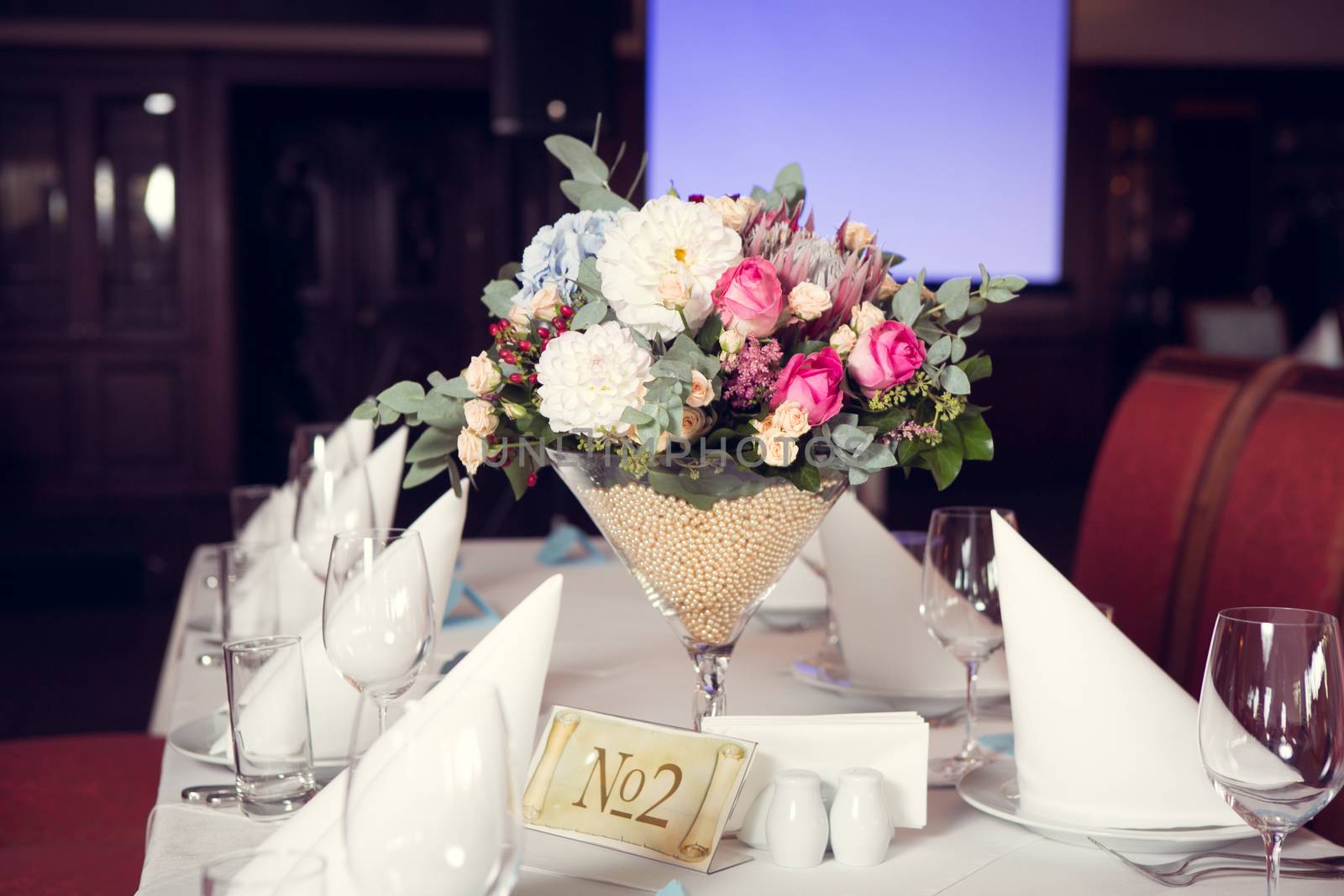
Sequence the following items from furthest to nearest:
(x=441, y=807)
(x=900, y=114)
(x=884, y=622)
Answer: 1. (x=900, y=114)
2. (x=884, y=622)
3. (x=441, y=807)

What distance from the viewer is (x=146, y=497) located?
730cm

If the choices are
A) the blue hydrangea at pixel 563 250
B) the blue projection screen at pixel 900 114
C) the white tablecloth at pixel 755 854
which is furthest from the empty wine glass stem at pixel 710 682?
the blue projection screen at pixel 900 114

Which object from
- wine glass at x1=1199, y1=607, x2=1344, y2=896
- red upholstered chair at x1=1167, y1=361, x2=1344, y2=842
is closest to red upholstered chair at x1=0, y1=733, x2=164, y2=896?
wine glass at x1=1199, y1=607, x2=1344, y2=896

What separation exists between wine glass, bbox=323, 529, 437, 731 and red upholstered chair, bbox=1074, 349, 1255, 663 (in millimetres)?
1600

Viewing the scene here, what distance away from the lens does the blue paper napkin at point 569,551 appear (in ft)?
6.84

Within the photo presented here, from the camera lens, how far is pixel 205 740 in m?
1.19

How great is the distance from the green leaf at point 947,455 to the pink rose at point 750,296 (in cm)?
21

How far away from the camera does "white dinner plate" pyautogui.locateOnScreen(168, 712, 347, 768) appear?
113cm

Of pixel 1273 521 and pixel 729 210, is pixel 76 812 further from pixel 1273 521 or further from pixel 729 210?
pixel 1273 521

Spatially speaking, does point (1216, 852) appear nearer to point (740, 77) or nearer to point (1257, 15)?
point (740, 77)

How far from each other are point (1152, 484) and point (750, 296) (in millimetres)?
1550

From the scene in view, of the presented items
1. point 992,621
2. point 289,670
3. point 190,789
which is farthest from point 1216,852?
point 190,789

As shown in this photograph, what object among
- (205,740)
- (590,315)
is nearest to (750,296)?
(590,315)

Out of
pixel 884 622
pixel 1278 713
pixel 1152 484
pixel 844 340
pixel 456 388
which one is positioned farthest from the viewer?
pixel 1152 484
